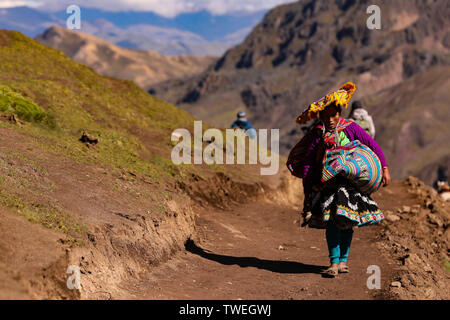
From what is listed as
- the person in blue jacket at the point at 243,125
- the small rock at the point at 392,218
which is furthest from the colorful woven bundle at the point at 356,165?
the person in blue jacket at the point at 243,125

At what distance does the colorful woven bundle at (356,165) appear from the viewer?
721 centimetres

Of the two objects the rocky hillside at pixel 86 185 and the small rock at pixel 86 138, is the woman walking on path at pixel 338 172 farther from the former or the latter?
the small rock at pixel 86 138

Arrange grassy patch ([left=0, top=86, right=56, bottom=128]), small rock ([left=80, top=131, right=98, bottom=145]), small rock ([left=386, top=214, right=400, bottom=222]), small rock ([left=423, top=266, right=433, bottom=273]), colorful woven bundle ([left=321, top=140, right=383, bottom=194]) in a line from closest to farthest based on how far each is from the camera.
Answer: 1. colorful woven bundle ([left=321, top=140, right=383, bottom=194])
2. small rock ([left=423, top=266, right=433, bottom=273])
3. small rock ([left=80, top=131, right=98, bottom=145])
4. grassy patch ([left=0, top=86, right=56, bottom=128])
5. small rock ([left=386, top=214, right=400, bottom=222])

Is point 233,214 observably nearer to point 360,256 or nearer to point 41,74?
point 360,256

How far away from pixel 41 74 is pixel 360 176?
473 inches

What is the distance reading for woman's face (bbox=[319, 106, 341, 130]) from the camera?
736 centimetres

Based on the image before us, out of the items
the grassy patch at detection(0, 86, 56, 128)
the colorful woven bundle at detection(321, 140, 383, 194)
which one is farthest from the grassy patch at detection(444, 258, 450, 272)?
the grassy patch at detection(0, 86, 56, 128)

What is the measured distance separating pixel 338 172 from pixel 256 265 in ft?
7.43

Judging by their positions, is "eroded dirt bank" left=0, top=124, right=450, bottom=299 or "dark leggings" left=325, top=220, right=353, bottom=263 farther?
"dark leggings" left=325, top=220, right=353, bottom=263

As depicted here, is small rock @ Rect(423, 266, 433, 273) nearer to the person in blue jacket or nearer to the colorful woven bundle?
the colorful woven bundle

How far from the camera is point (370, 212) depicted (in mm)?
7445

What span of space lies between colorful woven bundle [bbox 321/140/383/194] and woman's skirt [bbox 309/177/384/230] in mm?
120

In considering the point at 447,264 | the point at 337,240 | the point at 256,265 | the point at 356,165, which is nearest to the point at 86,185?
the point at 256,265

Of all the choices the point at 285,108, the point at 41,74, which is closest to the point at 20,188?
the point at 41,74
